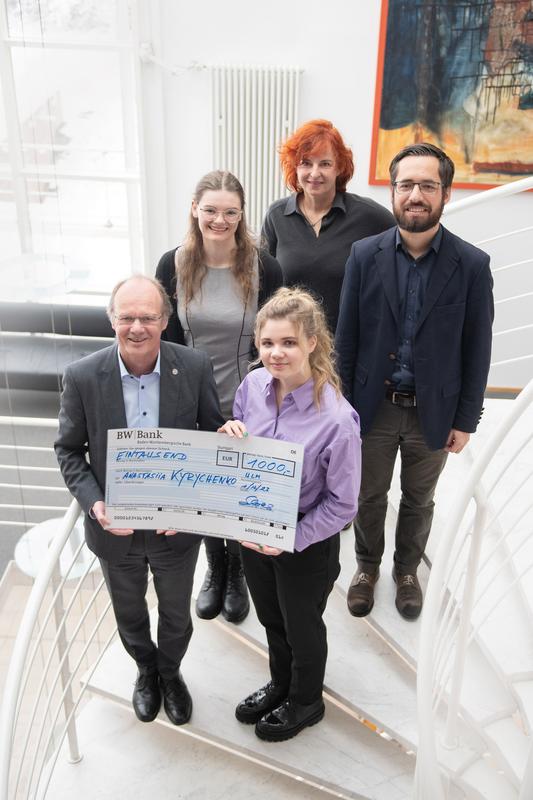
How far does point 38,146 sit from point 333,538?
2.29 meters

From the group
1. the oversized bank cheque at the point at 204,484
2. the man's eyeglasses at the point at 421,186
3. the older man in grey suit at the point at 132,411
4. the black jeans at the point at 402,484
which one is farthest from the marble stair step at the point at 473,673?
the man's eyeglasses at the point at 421,186

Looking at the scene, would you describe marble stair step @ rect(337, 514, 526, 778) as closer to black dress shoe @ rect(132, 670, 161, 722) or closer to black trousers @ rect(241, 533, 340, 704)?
black trousers @ rect(241, 533, 340, 704)

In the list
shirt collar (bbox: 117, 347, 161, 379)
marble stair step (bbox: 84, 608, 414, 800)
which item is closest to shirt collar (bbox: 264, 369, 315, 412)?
shirt collar (bbox: 117, 347, 161, 379)

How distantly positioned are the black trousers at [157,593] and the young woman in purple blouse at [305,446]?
203 mm

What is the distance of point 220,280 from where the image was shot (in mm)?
2227

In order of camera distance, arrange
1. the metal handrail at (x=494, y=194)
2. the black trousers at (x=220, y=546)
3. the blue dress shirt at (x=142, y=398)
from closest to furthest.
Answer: the blue dress shirt at (x=142, y=398)
the black trousers at (x=220, y=546)
the metal handrail at (x=494, y=194)

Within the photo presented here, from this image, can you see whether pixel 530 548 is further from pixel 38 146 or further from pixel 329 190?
pixel 38 146

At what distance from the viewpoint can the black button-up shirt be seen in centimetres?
208

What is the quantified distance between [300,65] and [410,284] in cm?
336

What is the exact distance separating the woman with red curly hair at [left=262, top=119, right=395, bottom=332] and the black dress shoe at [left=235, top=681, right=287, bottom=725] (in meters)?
1.27

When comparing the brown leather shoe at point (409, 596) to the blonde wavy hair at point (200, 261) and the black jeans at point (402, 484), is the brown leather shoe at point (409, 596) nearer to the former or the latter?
the black jeans at point (402, 484)

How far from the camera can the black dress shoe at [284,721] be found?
236cm

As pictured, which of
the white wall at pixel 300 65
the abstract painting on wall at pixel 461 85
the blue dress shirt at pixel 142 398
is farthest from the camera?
the white wall at pixel 300 65

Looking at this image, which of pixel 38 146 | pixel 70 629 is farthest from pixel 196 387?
pixel 70 629
